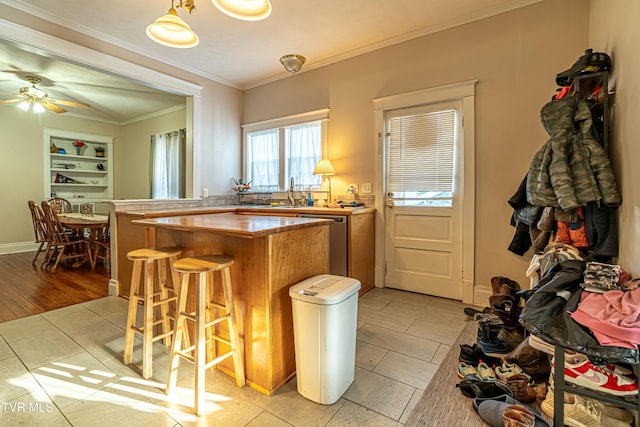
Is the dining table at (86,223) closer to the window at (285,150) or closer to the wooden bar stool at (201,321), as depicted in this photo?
the window at (285,150)

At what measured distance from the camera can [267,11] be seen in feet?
5.64

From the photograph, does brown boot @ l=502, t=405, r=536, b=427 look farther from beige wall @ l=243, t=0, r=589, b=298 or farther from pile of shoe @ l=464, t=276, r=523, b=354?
beige wall @ l=243, t=0, r=589, b=298

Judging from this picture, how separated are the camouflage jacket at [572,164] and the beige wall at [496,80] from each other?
93cm

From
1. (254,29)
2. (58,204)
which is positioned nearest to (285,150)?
(254,29)

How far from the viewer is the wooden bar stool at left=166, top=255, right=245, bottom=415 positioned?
4.92 ft

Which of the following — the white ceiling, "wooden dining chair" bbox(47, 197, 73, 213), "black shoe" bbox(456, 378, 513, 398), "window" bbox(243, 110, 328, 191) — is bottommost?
"black shoe" bbox(456, 378, 513, 398)

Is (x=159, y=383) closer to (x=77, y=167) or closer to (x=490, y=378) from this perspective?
(x=490, y=378)

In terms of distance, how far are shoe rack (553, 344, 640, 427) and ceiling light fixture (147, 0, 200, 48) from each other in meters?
2.66

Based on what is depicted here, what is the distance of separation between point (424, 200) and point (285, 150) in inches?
80.7

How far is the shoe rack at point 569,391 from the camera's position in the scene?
3.69ft

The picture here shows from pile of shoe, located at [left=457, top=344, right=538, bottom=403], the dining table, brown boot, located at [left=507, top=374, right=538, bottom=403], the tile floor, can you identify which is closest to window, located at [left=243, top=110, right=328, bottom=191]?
the dining table

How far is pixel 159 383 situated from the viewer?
5.73ft

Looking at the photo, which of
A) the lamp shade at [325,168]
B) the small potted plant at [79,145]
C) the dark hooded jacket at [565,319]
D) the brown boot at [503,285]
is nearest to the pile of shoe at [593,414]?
the dark hooded jacket at [565,319]

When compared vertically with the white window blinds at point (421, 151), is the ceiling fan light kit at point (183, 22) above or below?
above
